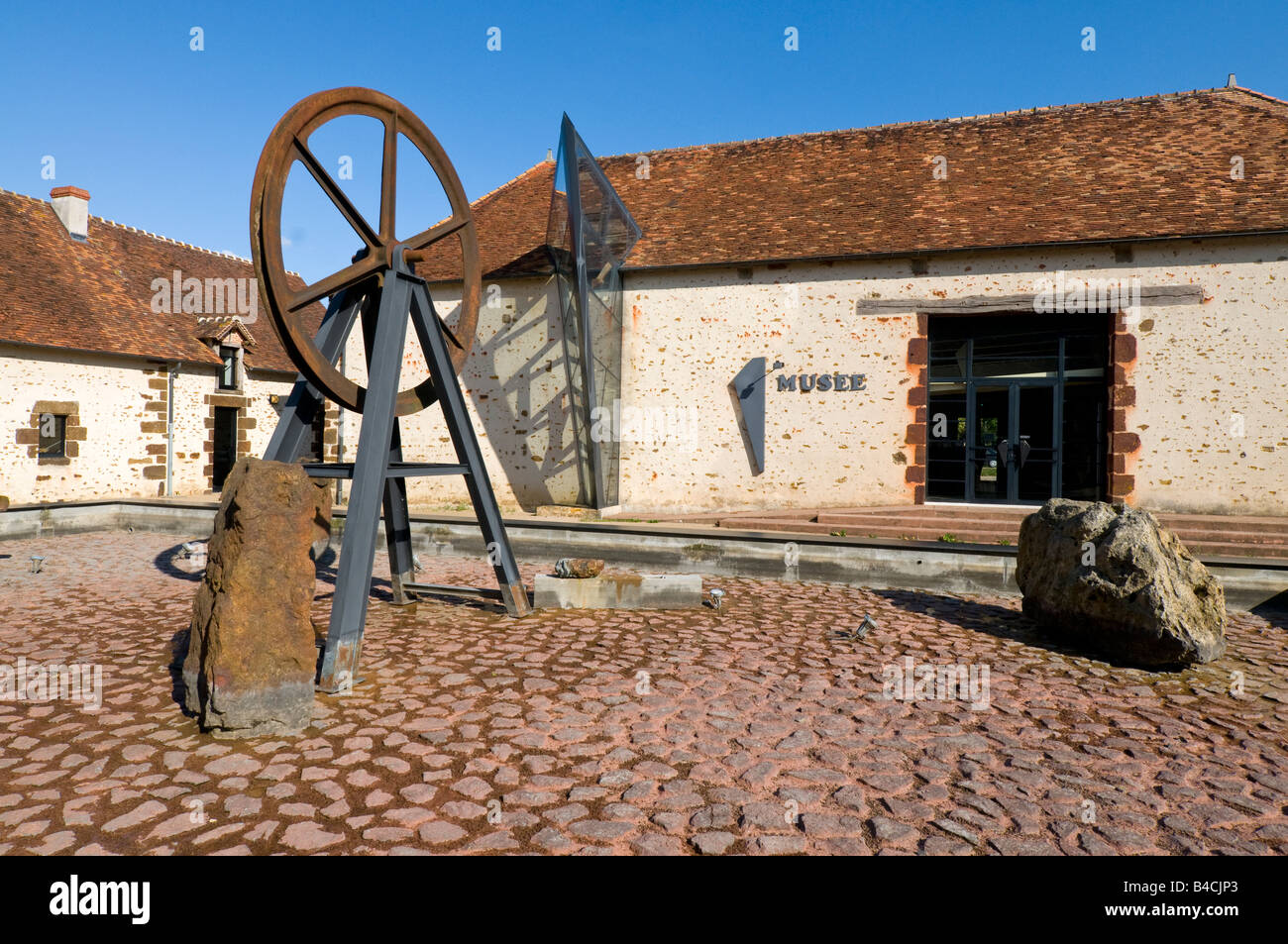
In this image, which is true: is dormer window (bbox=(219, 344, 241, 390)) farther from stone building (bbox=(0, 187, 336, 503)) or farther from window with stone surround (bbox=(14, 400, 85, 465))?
window with stone surround (bbox=(14, 400, 85, 465))

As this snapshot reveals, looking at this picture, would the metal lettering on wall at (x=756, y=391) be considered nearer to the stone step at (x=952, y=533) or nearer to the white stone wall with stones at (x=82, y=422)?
the stone step at (x=952, y=533)

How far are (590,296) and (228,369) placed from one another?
11665 millimetres

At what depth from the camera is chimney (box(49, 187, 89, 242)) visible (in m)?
17.5

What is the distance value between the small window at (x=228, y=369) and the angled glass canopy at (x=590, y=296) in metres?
10.8

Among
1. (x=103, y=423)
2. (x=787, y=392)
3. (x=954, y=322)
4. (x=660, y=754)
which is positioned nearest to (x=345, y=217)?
(x=660, y=754)

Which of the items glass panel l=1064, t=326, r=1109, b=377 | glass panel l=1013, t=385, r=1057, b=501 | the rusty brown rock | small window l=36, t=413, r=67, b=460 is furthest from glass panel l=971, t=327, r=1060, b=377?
small window l=36, t=413, r=67, b=460

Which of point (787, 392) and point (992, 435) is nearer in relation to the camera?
point (787, 392)

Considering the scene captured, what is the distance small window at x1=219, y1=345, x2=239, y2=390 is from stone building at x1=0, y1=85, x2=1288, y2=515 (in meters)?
2.62

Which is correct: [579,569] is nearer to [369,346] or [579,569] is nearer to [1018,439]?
[369,346]

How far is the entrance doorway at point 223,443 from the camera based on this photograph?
742 inches

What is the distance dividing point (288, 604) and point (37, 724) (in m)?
1.35

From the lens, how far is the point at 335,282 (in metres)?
5.46
